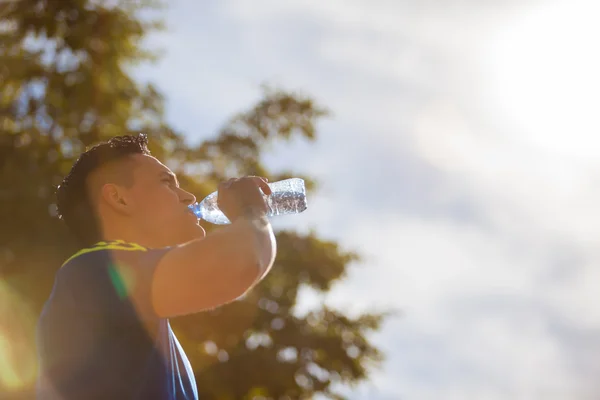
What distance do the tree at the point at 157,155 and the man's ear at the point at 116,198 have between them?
8.38 m

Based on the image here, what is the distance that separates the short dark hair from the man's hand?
0.59 m

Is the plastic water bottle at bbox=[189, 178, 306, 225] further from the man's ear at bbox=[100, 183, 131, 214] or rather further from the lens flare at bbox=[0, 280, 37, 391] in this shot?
the lens flare at bbox=[0, 280, 37, 391]

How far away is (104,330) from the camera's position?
7.37 ft

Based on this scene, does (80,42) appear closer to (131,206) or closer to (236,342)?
(236,342)

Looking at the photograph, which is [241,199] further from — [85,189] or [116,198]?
[85,189]

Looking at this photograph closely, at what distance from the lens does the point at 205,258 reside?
6.95ft

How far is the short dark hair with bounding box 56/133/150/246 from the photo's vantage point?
272cm

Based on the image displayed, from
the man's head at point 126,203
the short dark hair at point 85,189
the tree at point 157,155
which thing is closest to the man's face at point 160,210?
the man's head at point 126,203

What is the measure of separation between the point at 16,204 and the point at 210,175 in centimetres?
428

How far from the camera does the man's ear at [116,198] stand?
2.70 m

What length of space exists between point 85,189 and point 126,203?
21 centimetres

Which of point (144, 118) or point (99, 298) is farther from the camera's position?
point (144, 118)

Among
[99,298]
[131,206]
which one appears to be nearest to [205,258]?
[99,298]

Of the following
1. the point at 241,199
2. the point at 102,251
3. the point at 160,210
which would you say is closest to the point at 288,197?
the point at 160,210
